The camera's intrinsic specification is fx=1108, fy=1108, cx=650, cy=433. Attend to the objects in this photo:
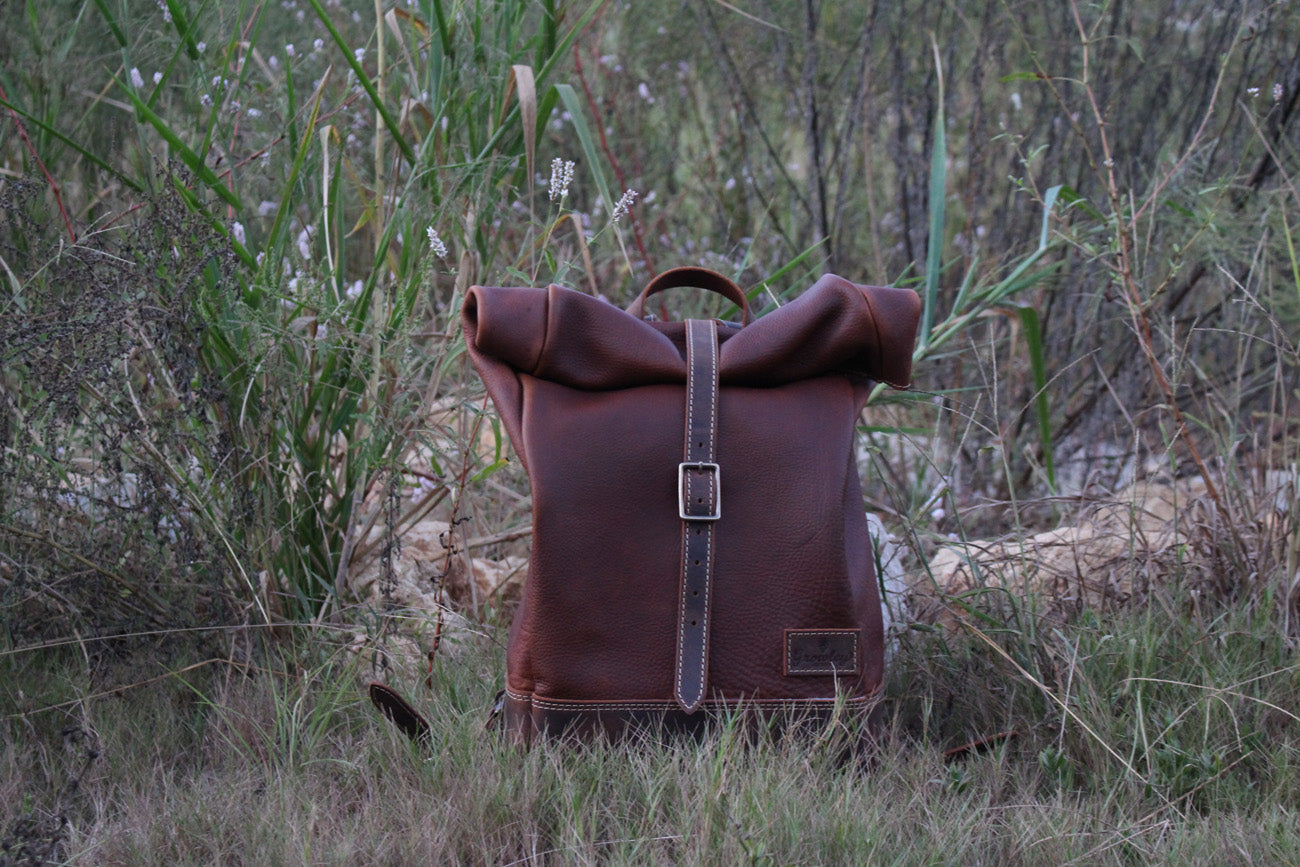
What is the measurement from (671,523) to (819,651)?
30 centimetres

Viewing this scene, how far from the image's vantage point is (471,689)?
193 cm

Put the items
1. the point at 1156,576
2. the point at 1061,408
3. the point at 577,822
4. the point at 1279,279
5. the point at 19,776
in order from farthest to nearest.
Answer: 1. the point at 1061,408
2. the point at 1279,279
3. the point at 1156,576
4. the point at 19,776
5. the point at 577,822

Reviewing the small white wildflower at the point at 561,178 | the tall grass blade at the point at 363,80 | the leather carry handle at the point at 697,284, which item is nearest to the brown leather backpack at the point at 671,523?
the leather carry handle at the point at 697,284

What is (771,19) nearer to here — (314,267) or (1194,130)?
(1194,130)

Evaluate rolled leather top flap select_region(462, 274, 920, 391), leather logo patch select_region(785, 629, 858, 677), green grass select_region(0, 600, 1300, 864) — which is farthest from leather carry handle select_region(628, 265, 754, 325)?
green grass select_region(0, 600, 1300, 864)

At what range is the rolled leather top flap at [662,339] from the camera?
1709 mm

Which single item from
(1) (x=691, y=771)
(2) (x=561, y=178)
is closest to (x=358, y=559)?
(2) (x=561, y=178)

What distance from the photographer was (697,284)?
6.49 feet

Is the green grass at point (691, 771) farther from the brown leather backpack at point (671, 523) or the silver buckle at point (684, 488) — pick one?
the silver buckle at point (684, 488)

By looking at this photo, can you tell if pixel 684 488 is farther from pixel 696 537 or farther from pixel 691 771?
pixel 691 771

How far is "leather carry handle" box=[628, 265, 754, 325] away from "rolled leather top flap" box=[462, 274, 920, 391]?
11 centimetres

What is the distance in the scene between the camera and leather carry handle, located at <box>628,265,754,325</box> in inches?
75.1

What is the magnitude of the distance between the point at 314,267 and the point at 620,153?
2454mm

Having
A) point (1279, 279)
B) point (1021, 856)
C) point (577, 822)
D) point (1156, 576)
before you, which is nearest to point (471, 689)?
point (577, 822)
